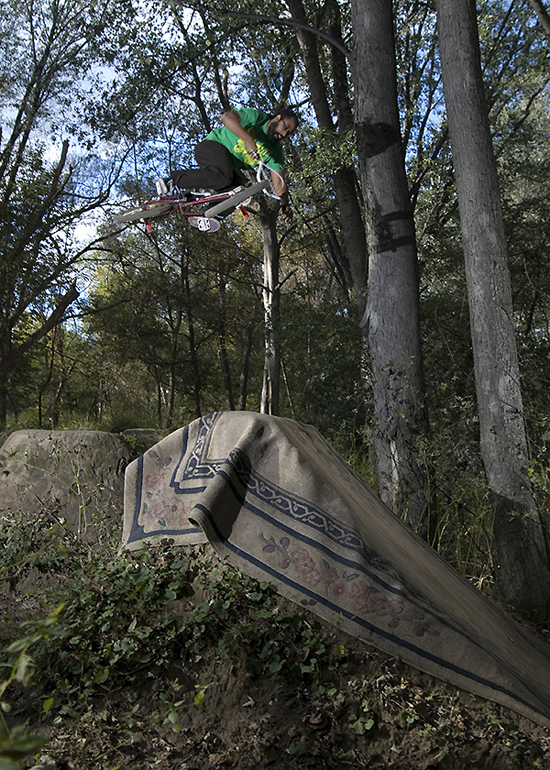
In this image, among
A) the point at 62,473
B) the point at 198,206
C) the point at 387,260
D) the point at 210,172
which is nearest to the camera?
the point at 62,473

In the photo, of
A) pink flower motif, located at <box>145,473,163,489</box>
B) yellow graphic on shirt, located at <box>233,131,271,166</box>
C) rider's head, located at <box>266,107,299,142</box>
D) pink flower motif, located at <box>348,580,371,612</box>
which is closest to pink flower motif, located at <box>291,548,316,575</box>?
pink flower motif, located at <box>348,580,371,612</box>

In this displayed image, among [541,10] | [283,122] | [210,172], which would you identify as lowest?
[210,172]

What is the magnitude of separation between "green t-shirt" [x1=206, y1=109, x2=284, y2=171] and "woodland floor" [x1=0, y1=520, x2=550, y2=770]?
4304mm

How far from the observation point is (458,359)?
25.0 ft

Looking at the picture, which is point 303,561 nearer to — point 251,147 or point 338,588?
point 338,588

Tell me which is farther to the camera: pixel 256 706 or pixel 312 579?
pixel 312 579

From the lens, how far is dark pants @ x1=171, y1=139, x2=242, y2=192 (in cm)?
609

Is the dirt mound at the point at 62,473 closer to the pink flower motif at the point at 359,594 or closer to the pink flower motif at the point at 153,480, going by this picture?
the pink flower motif at the point at 153,480

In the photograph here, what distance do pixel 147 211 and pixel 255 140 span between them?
1.71 metres

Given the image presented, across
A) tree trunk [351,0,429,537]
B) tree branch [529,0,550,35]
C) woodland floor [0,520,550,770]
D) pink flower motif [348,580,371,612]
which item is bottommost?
woodland floor [0,520,550,770]

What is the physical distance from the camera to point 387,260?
17.5 ft

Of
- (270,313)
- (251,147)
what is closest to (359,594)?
(251,147)

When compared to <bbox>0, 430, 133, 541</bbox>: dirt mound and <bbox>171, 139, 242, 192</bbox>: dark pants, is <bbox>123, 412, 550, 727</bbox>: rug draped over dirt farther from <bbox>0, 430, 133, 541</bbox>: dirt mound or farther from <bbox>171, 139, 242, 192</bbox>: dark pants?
<bbox>171, 139, 242, 192</bbox>: dark pants

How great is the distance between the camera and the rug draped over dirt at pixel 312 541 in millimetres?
2424
